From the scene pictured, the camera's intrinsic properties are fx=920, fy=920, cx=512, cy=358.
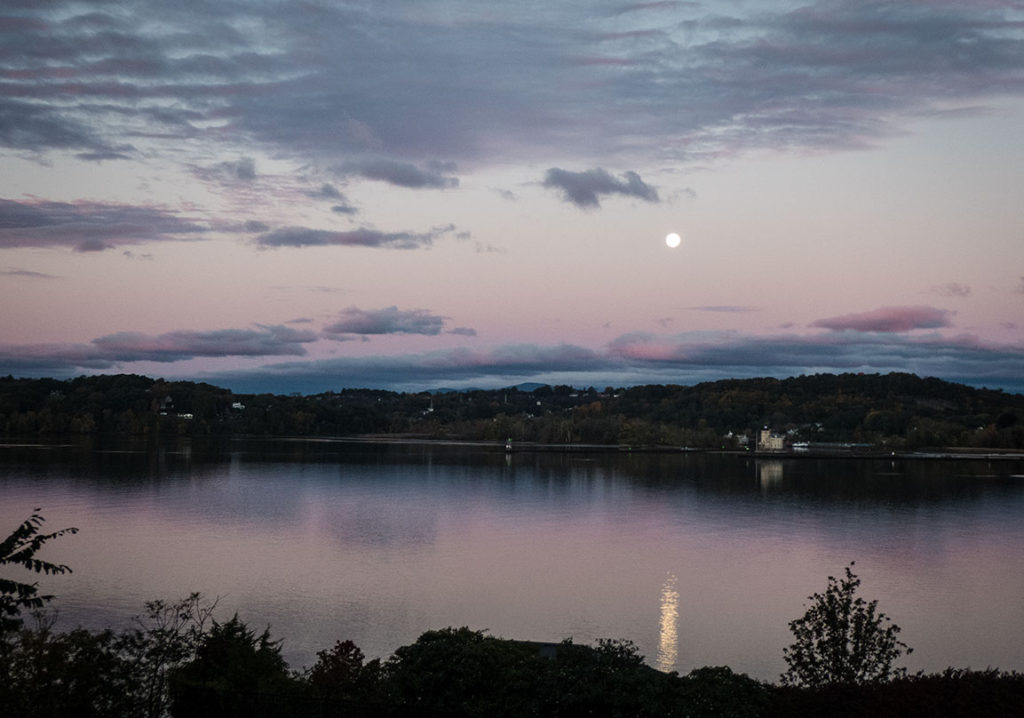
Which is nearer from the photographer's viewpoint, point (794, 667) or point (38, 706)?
point (38, 706)

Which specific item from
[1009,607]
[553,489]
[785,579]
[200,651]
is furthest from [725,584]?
[553,489]

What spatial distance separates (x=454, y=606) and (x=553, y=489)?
57.5 m

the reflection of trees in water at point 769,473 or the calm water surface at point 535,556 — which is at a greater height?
the calm water surface at point 535,556

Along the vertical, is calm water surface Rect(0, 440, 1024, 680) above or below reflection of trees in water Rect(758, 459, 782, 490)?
above

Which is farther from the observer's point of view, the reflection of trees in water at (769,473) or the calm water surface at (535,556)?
the reflection of trees in water at (769,473)

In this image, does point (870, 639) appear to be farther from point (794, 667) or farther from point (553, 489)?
point (553, 489)

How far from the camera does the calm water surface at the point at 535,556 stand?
97.7 ft

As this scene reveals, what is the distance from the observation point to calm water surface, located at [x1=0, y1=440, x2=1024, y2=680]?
97.7ft

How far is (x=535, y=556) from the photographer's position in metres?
46.0

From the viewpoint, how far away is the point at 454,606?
3281cm

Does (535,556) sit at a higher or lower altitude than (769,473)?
higher

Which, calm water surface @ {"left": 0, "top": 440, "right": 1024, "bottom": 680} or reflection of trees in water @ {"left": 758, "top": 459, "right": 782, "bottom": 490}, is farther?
reflection of trees in water @ {"left": 758, "top": 459, "right": 782, "bottom": 490}

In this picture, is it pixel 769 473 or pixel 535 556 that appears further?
pixel 769 473

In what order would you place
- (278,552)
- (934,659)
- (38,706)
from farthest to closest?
1. (278,552)
2. (934,659)
3. (38,706)
